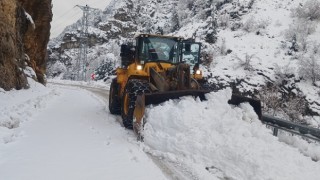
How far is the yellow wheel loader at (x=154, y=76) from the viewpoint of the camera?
8.86 metres

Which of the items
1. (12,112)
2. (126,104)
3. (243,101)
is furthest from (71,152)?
(12,112)

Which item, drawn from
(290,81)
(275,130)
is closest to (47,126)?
(275,130)

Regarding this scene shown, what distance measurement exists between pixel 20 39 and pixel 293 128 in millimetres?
15390

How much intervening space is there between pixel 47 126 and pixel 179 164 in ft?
14.6

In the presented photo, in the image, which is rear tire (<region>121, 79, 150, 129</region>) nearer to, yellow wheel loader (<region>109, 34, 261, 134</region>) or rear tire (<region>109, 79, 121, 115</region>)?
yellow wheel loader (<region>109, 34, 261, 134</region>)

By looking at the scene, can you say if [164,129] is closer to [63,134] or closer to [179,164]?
[179,164]

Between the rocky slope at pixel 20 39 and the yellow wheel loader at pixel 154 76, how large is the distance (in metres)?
5.56

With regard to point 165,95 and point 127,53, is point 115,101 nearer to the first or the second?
point 127,53

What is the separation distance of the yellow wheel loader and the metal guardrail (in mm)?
578

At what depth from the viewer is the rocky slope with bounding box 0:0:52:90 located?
52.1 ft

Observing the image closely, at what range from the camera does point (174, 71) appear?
988 centimetres

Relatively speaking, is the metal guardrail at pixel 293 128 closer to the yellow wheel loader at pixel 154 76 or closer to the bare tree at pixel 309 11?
the yellow wheel loader at pixel 154 76

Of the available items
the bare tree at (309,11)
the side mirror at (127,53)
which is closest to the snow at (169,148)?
the side mirror at (127,53)

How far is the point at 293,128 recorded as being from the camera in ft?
29.9
